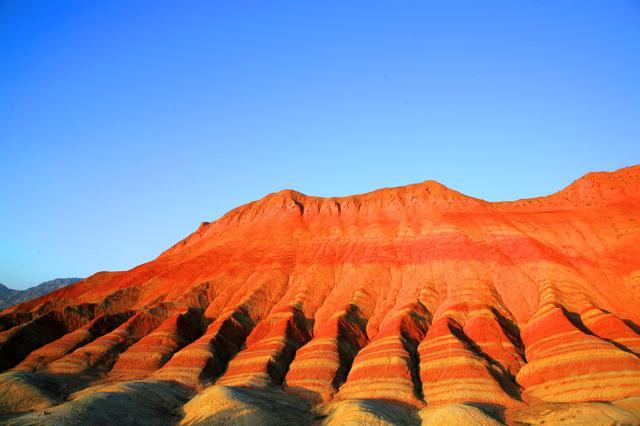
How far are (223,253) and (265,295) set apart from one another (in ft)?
77.6

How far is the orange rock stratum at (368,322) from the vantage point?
171 feet

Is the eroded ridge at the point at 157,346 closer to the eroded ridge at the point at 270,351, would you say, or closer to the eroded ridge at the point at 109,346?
the eroded ridge at the point at 109,346

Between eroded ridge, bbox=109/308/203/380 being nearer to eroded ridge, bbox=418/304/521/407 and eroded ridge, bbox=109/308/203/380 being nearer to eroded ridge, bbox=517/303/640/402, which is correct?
eroded ridge, bbox=418/304/521/407

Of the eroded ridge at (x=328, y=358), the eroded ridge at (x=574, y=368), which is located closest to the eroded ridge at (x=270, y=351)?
the eroded ridge at (x=328, y=358)

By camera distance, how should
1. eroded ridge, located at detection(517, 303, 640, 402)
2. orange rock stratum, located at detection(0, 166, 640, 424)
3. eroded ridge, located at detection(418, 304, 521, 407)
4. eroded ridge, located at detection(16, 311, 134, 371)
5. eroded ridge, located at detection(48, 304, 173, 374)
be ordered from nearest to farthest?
eroded ridge, located at detection(517, 303, 640, 402) < orange rock stratum, located at detection(0, 166, 640, 424) < eroded ridge, located at detection(418, 304, 521, 407) < eroded ridge, located at detection(48, 304, 173, 374) < eroded ridge, located at detection(16, 311, 134, 371)

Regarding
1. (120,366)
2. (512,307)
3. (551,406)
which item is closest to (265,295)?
(120,366)

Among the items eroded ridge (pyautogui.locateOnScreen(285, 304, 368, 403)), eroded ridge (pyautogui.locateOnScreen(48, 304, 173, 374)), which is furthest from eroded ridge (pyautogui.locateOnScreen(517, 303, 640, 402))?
eroded ridge (pyautogui.locateOnScreen(48, 304, 173, 374))

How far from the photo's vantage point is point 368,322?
79562mm

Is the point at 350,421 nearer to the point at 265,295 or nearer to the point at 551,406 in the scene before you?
the point at 551,406

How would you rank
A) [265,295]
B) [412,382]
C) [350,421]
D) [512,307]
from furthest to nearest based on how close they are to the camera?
[265,295]
[512,307]
[412,382]
[350,421]

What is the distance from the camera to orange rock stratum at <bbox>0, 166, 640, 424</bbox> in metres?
52.0

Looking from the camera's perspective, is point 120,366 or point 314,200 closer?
point 120,366

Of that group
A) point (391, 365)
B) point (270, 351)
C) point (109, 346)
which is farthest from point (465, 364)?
point (109, 346)

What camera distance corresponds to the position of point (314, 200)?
125 m
